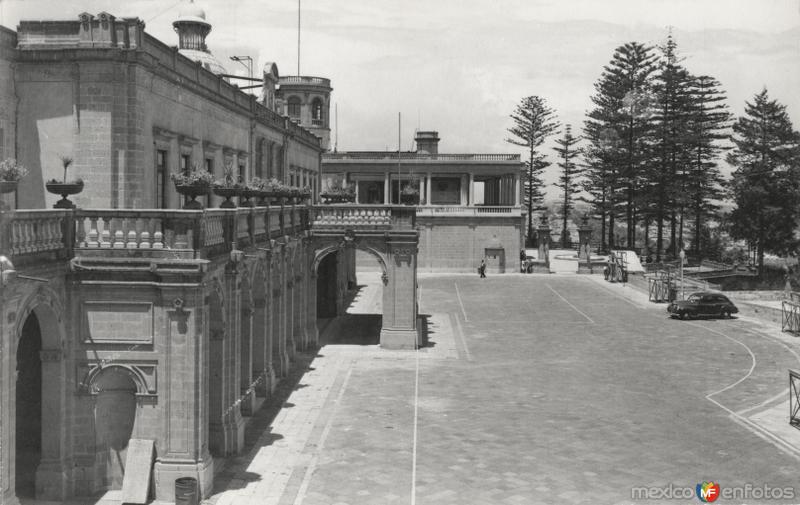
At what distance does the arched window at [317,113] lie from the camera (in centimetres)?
7119

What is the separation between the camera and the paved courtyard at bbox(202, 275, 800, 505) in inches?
711

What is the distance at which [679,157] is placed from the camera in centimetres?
7375

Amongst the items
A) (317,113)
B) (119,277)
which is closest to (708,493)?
(119,277)

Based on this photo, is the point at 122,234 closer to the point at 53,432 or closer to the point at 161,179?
the point at 53,432

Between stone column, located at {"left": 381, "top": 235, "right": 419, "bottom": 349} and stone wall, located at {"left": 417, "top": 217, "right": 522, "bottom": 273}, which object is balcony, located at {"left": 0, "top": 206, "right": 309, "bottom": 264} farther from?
stone wall, located at {"left": 417, "top": 217, "right": 522, "bottom": 273}

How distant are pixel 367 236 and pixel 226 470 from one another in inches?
653

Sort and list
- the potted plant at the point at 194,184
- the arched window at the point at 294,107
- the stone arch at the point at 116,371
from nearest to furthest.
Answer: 1. the stone arch at the point at 116,371
2. the potted plant at the point at 194,184
3. the arched window at the point at 294,107

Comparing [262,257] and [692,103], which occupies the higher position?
[692,103]

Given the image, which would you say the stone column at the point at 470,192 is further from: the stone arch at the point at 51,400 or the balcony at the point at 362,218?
the stone arch at the point at 51,400

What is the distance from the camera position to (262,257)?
23.9 meters

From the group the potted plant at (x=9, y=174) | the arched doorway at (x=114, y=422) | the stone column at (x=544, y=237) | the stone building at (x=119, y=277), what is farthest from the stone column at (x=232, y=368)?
the stone column at (x=544, y=237)

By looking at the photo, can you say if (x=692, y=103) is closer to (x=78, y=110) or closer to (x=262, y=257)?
(x=262, y=257)

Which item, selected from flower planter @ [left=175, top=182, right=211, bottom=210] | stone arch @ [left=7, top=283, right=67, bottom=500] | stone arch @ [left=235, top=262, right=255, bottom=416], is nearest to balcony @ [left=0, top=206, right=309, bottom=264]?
flower planter @ [left=175, top=182, right=211, bottom=210]

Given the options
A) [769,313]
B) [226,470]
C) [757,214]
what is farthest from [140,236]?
[757,214]
